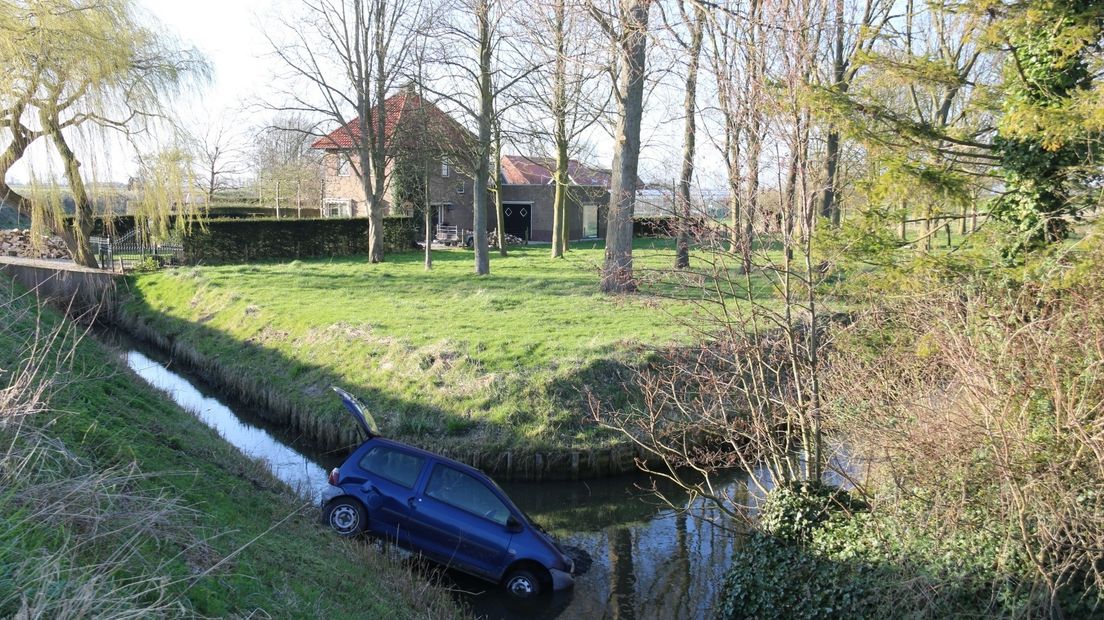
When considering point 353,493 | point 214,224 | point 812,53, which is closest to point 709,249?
point 812,53

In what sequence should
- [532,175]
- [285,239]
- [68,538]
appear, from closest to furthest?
[68,538], [285,239], [532,175]

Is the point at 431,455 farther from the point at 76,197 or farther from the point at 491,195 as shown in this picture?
the point at 491,195

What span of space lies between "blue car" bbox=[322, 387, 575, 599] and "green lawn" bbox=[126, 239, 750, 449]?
3.54 metres

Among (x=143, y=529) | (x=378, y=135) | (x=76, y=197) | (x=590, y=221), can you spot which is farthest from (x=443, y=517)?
(x=590, y=221)

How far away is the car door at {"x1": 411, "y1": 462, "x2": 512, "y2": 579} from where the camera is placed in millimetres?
10047

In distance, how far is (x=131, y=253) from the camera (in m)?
32.1

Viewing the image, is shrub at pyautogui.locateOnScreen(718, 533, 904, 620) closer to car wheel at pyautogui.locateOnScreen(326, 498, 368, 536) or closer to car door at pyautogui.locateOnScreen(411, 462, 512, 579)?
car door at pyautogui.locateOnScreen(411, 462, 512, 579)

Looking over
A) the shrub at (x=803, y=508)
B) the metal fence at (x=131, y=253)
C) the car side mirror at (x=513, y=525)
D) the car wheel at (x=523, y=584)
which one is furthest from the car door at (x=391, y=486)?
the metal fence at (x=131, y=253)

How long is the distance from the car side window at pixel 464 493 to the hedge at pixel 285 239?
81.0 ft

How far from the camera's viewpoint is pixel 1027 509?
7.32 metres

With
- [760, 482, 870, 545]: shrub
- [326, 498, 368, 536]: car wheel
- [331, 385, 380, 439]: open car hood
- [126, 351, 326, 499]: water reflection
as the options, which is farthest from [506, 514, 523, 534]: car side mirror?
[126, 351, 326, 499]: water reflection

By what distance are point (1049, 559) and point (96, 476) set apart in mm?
7845

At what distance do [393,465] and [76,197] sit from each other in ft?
48.4

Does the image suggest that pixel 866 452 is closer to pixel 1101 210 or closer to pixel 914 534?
pixel 914 534
